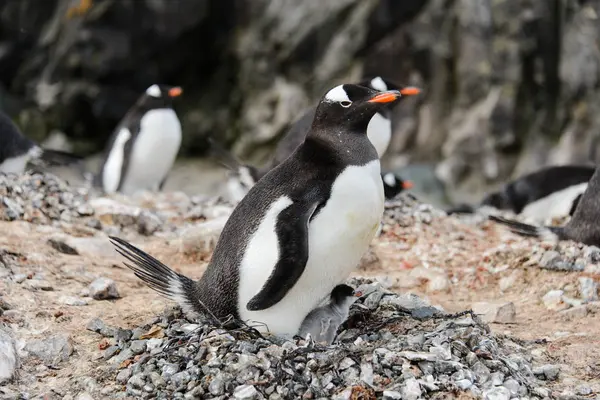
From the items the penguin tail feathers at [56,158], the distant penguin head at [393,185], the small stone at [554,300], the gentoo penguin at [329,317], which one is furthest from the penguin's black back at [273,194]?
the penguin tail feathers at [56,158]

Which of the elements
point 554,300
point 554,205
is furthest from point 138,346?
point 554,205

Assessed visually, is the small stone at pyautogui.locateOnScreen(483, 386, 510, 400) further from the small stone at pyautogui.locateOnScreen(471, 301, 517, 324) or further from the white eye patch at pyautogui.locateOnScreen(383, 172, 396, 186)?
the white eye patch at pyautogui.locateOnScreen(383, 172, 396, 186)

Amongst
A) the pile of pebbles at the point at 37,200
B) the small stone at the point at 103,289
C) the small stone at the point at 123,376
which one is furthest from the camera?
the pile of pebbles at the point at 37,200

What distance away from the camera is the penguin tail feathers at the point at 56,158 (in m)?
6.71

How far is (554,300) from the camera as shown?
4.22 m

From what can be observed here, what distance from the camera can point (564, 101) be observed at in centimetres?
1224

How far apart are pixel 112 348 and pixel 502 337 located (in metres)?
1.53

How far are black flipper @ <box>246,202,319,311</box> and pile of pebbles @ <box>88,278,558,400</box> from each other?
0.50 feet

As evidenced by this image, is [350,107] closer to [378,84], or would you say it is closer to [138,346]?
[138,346]

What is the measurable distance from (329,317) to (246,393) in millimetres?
620

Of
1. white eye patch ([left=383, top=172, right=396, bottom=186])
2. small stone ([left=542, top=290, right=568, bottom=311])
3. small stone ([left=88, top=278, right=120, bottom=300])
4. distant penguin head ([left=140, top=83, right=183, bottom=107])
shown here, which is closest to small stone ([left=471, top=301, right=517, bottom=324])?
small stone ([left=542, top=290, right=568, bottom=311])

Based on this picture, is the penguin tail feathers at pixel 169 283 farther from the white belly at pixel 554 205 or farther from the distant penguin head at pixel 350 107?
the white belly at pixel 554 205

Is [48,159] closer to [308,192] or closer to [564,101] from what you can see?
[308,192]

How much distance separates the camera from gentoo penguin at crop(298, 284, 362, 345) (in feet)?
10.7
